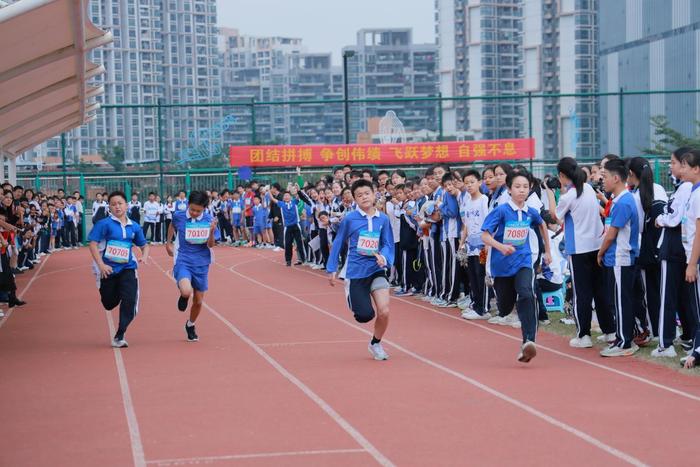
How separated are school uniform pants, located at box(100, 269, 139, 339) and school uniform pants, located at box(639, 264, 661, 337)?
5.32 metres

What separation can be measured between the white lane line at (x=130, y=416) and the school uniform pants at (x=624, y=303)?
469 centimetres

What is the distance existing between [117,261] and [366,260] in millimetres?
2939

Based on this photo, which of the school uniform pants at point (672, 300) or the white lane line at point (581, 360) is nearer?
the white lane line at point (581, 360)

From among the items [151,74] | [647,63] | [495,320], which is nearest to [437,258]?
[495,320]

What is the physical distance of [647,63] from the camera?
66.5m

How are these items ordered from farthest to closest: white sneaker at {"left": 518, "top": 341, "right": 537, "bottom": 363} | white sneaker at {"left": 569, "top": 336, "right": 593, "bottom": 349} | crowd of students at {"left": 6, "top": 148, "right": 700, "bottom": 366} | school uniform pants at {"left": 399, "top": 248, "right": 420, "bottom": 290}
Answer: school uniform pants at {"left": 399, "top": 248, "right": 420, "bottom": 290} < white sneaker at {"left": 569, "top": 336, "right": 593, "bottom": 349} < crowd of students at {"left": 6, "top": 148, "right": 700, "bottom": 366} < white sneaker at {"left": 518, "top": 341, "right": 537, "bottom": 363}

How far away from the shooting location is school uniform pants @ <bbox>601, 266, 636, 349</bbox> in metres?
10.7

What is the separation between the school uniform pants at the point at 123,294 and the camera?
12125 millimetres

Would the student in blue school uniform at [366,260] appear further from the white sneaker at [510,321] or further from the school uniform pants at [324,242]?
the school uniform pants at [324,242]

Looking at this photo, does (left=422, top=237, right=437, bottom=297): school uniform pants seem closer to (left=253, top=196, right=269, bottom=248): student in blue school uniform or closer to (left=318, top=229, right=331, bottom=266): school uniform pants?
(left=318, top=229, right=331, bottom=266): school uniform pants

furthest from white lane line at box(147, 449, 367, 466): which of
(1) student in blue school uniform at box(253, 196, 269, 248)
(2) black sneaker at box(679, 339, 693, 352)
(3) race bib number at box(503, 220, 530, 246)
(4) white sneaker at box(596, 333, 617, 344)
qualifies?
(1) student in blue school uniform at box(253, 196, 269, 248)

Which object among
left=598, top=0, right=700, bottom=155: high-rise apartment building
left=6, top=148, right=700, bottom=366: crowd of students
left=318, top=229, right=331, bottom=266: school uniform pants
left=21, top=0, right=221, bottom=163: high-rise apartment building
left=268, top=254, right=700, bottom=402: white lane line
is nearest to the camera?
left=268, top=254, right=700, bottom=402: white lane line

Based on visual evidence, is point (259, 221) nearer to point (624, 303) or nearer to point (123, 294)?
point (123, 294)

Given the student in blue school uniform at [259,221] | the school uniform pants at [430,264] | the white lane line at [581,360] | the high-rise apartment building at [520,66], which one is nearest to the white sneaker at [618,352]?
the white lane line at [581,360]
